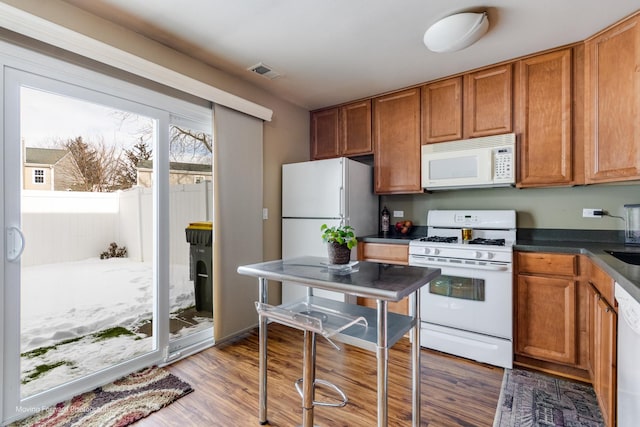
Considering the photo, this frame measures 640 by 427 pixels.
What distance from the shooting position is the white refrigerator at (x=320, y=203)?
9.75 ft

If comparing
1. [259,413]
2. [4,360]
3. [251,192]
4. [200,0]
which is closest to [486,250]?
[259,413]

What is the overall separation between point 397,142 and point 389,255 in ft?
3.86

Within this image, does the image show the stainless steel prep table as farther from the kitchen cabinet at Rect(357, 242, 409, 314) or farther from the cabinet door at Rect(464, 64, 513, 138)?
the cabinet door at Rect(464, 64, 513, 138)

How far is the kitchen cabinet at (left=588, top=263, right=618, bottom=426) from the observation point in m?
1.43

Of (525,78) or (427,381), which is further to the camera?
(525,78)

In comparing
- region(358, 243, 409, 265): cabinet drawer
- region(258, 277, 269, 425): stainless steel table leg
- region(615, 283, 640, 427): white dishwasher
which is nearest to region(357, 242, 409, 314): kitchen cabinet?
region(358, 243, 409, 265): cabinet drawer

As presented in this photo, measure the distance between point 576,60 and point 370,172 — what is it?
6.23 ft

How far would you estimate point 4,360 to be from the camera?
1.66m

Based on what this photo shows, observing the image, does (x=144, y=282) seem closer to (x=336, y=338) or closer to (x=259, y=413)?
(x=259, y=413)

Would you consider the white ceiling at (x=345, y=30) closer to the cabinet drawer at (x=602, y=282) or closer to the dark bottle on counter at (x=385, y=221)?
the dark bottle on counter at (x=385, y=221)

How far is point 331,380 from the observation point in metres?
2.16

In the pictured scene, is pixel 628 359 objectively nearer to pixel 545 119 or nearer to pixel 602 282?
pixel 602 282

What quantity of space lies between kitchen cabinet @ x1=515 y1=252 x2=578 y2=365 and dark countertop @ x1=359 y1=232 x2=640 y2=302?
7cm

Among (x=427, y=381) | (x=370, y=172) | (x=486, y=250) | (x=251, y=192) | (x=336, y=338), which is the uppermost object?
(x=370, y=172)
